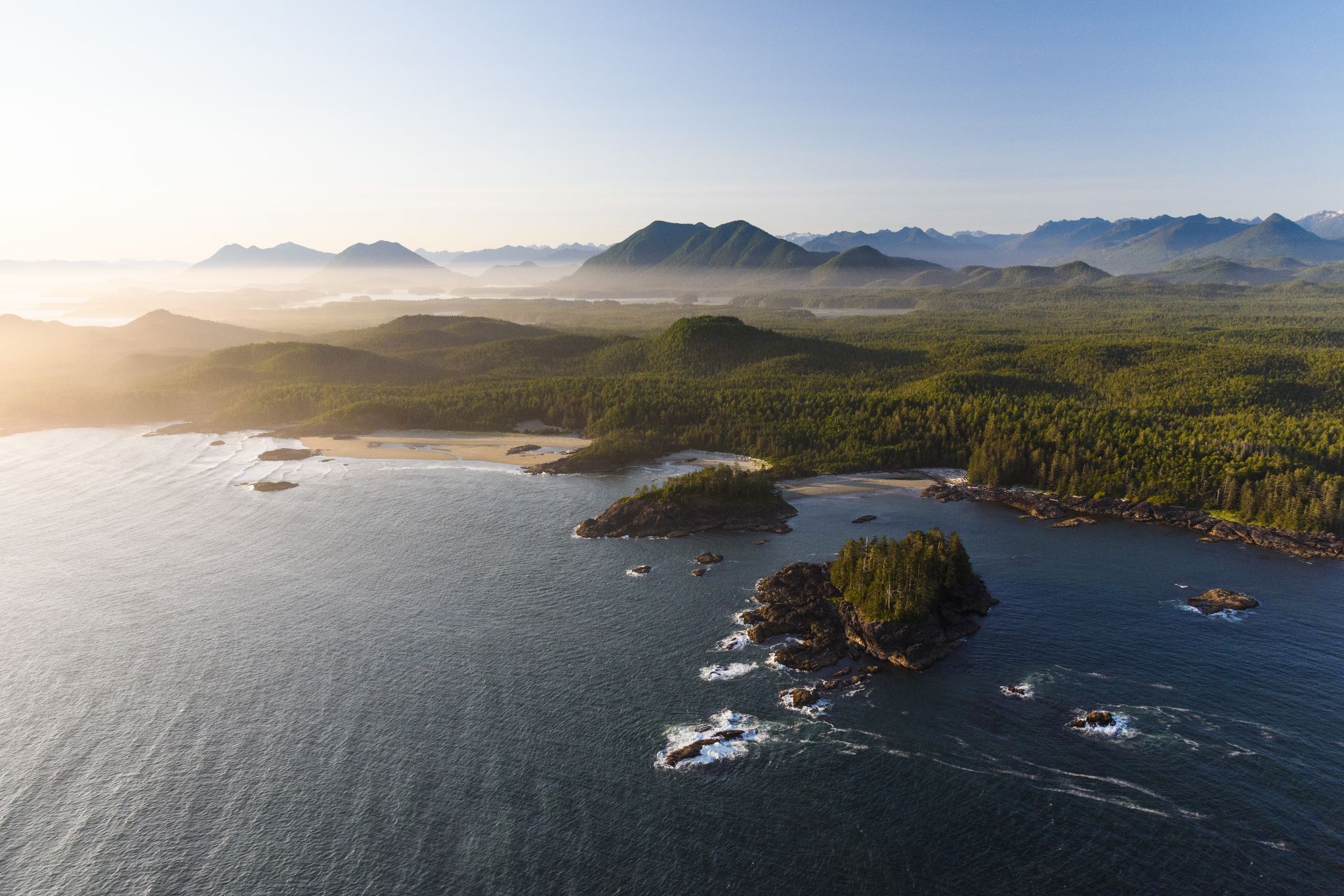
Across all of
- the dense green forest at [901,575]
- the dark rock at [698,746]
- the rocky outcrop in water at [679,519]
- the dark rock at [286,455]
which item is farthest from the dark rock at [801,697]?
the dark rock at [286,455]

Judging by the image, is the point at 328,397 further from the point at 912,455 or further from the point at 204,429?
the point at 912,455

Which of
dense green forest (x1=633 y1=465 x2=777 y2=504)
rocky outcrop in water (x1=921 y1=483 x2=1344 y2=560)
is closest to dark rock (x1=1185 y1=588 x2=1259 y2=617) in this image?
rocky outcrop in water (x1=921 y1=483 x2=1344 y2=560)

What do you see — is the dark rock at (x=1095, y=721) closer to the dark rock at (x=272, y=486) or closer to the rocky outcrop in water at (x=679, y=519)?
the rocky outcrop in water at (x=679, y=519)

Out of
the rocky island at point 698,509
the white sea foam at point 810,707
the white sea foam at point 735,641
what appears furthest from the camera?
the rocky island at point 698,509

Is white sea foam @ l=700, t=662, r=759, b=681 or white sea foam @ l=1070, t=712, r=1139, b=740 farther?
white sea foam @ l=700, t=662, r=759, b=681

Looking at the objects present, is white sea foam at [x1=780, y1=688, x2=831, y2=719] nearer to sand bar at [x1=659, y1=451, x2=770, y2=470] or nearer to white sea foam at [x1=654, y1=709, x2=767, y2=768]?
white sea foam at [x1=654, y1=709, x2=767, y2=768]

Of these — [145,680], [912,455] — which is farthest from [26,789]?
[912,455]
